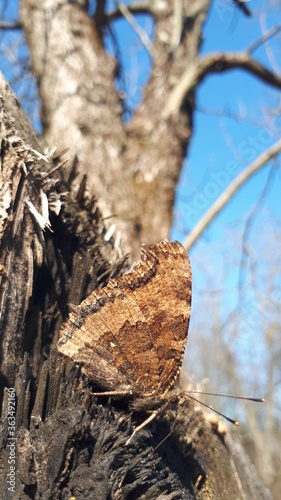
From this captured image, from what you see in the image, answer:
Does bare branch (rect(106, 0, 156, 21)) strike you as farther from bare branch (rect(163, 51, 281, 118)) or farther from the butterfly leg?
the butterfly leg

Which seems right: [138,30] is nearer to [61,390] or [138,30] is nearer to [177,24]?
[177,24]

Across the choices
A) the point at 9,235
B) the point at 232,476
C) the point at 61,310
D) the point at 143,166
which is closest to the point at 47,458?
the point at 61,310

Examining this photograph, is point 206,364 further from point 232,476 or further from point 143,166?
point 232,476

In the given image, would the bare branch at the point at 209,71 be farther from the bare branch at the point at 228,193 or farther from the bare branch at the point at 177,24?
the bare branch at the point at 228,193

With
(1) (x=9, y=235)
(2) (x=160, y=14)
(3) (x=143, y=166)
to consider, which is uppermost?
(2) (x=160, y=14)

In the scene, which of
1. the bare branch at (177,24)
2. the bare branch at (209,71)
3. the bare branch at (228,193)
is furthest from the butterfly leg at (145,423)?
the bare branch at (177,24)

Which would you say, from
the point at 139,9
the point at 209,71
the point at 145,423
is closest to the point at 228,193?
the point at 209,71
